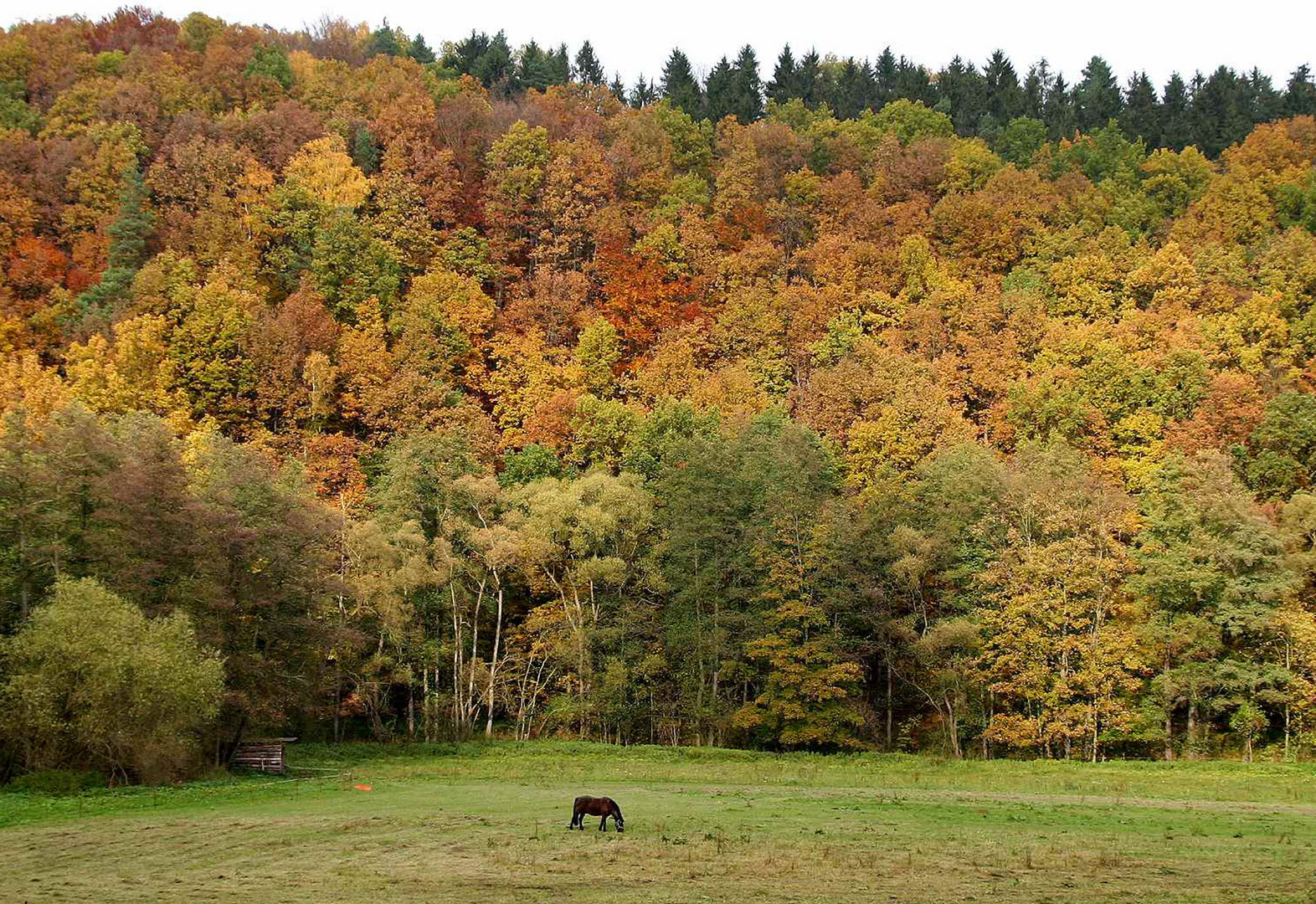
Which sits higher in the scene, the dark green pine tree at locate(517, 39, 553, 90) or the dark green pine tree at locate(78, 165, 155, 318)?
the dark green pine tree at locate(517, 39, 553, 90)

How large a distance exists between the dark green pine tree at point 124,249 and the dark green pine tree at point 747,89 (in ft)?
255

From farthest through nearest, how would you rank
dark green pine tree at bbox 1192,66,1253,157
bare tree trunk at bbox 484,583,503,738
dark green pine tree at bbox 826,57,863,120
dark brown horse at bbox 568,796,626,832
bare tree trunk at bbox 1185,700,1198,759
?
dark green pine tree at bbox 826,57,863,120 < dark green pine tree at bbox 1192,66,1253,157 < bare tree trunk at bbox 484,583,503,738 < bare tree trunk at bbox 1185,700,1198,759 < dark brown horse at bbox 568,796,626,832

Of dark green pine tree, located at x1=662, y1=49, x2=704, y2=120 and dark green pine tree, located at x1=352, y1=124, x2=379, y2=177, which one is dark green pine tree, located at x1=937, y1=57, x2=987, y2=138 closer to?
dark green pine tree, located at x1=662, y1=49, x2=704, y2=120

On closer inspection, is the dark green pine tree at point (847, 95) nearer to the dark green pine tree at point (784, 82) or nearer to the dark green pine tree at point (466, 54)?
the dark green pine tree at point (784, 82)

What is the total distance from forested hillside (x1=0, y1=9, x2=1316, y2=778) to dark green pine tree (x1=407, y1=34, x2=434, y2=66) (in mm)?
37394

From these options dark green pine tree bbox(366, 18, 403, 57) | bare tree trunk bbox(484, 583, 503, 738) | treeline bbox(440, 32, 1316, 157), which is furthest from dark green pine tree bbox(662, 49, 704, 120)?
bare tree trunk bbox(484, 583, 503, 738)

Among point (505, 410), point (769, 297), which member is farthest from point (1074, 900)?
point (769, 297)

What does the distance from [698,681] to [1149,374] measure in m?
38.6

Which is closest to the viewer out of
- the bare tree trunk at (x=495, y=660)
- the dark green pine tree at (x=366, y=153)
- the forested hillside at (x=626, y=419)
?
the forested hillside at (x=626, y=419)

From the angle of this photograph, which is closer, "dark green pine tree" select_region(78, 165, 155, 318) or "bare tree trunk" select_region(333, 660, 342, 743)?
"bare tree trunk" select_region(333, 660, 342, 743)

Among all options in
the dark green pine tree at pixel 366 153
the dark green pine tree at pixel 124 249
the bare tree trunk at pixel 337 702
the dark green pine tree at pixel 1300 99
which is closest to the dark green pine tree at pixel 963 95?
the dark green pine tree at pixel 1300 99

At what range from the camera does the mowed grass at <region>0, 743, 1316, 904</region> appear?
22.2 meters

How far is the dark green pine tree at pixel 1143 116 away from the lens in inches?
6038

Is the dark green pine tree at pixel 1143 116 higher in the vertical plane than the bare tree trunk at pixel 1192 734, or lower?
higher
